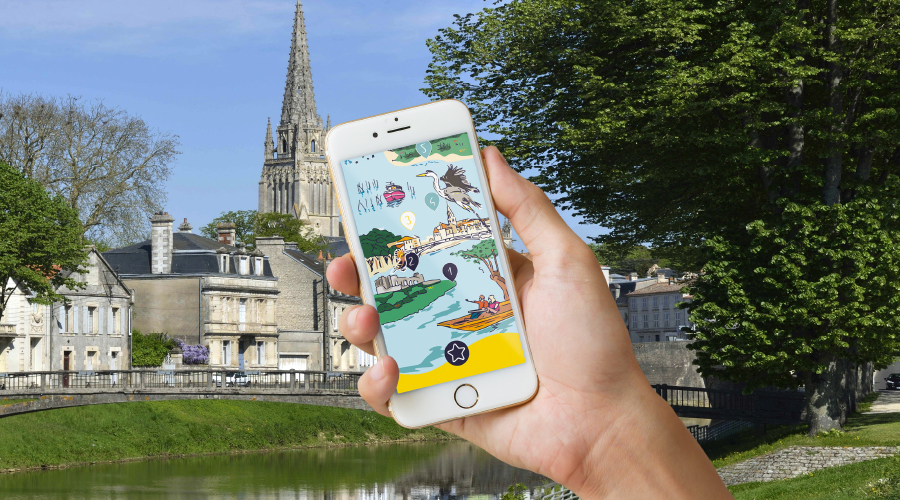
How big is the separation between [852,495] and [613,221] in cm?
1409

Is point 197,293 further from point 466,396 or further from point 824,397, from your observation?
point 466,396

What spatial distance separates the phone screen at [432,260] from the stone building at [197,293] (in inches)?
2385

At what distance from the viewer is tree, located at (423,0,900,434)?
2422 cm

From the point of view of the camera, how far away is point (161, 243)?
6388cm

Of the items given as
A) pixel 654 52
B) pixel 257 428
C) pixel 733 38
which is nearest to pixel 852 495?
pixel 733 38

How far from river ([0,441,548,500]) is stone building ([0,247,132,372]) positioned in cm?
1021

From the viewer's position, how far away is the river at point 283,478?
3659cm

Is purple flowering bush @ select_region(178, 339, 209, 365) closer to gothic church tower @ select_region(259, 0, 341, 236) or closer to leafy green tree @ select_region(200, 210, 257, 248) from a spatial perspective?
leafy green tree @ select_region(200, 210, 257, 248)

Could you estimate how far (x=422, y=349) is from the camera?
4367 mm

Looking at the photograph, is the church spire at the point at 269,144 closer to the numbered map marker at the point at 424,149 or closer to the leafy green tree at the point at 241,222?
the leafy green tree at the point at 241,222

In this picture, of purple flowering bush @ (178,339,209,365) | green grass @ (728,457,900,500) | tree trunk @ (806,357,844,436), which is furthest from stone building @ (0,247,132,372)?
green grass @ (728,457,900,500)

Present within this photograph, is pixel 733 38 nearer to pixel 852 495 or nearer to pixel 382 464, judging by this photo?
pixel 852 495

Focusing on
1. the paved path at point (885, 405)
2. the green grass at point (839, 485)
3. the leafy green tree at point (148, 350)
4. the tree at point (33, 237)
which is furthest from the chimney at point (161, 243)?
the green grass at point (839, 485)

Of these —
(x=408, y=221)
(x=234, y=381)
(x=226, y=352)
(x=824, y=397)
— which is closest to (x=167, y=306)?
(x=226, y=352)
